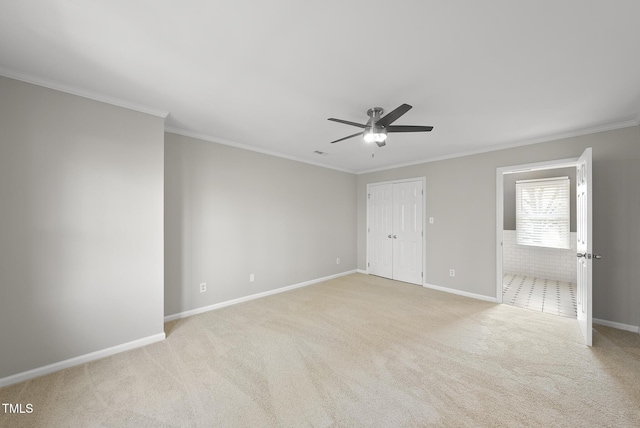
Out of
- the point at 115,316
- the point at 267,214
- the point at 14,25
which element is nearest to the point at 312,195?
the point at 267,214

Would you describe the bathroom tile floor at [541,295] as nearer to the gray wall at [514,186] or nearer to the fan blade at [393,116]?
the gray wall at [514,186]

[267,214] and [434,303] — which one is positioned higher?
[267,214]

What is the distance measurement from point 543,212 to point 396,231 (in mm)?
3182

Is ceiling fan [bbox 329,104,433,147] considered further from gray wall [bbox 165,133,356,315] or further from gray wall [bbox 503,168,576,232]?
gray wall [bbox 503,168,576,232]

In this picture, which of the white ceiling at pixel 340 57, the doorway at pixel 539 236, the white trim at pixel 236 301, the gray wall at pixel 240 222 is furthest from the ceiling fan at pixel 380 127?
the doorway at pixel 539 236

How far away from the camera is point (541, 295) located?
4.37 metres

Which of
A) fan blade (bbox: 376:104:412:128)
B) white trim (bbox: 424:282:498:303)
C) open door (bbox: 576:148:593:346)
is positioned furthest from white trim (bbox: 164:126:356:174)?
open door (bbox: 576:148:593:346)

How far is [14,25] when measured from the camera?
1528 mm

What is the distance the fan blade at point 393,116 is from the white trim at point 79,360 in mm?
3260

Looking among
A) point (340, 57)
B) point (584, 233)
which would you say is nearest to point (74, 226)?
point (340, 57)

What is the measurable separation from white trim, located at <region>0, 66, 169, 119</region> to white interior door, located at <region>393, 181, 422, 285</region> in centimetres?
425

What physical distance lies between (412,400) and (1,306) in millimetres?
3307

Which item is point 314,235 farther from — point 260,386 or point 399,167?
point 260,386

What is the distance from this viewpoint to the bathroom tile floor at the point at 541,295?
12.3 ft
